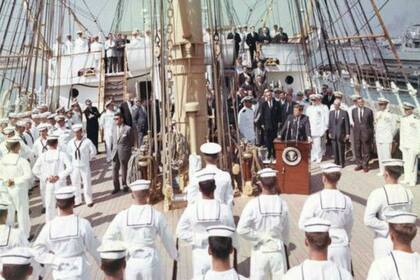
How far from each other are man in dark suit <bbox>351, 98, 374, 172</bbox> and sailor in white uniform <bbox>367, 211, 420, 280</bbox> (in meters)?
8.20

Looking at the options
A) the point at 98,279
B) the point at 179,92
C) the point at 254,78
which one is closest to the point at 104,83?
→ the point at 254,78

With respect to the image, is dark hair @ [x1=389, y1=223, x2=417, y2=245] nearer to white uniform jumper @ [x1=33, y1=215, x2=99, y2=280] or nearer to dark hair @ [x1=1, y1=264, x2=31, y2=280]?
dark hair @ [x1=1, y1=264, x2=31, y2=280]

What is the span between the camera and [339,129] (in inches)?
456

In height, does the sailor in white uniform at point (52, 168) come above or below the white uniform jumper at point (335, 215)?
above

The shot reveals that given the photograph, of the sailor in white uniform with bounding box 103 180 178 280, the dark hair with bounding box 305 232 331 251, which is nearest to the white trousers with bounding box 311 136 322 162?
the sailor in white uniform with bounding box 103 180 178 280

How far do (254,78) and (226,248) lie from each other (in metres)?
15.3

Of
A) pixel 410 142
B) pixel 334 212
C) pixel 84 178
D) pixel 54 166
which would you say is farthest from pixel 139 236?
pixel 410 142

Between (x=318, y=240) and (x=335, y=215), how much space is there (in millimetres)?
1751

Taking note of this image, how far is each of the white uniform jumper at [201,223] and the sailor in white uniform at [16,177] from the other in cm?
363

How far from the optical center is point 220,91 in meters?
9.41

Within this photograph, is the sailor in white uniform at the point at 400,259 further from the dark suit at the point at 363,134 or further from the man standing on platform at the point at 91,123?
the man standing on platform at the point at 91,123

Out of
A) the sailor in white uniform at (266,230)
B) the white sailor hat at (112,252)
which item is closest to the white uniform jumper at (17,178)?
the sailor in white uniform at (266,230)

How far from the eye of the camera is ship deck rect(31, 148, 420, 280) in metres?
6.37

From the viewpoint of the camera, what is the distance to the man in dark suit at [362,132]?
1124 centimetres
